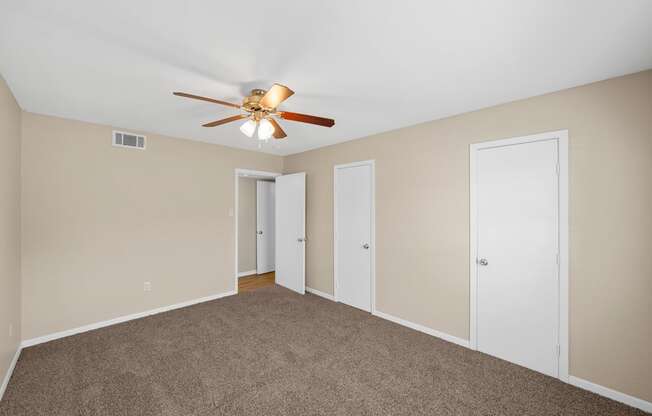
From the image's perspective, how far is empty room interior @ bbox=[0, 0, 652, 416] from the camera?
1581mm

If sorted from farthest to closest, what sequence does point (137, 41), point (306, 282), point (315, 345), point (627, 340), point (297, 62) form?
point (306, 282), point (315, 345), point (627, 340), point (297, 62), point (137, 41)

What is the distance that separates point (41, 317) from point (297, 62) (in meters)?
3.65

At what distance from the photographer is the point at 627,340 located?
200 centimetres

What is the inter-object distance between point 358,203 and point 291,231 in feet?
4.70

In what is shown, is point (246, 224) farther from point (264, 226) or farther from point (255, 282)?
point (255, 282)

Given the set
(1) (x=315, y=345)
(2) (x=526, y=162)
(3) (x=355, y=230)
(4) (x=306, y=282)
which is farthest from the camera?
(4) (x=306, y=282)

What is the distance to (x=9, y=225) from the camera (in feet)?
7.59

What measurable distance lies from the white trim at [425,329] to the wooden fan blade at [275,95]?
2.84 m

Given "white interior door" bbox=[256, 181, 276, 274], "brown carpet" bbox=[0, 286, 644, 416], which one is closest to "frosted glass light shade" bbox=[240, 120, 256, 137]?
"brown carpet" bbox=[0, 286, 644, 416]

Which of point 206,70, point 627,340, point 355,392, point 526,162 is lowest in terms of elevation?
point 355,392

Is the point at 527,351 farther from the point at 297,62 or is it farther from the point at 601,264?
the point at 297,62

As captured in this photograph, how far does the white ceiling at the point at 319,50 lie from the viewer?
1.36m

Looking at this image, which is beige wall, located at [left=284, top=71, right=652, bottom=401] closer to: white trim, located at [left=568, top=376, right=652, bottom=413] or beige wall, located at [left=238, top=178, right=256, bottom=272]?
white trim, located at [left=568, top=376, right=652, bottom=413]

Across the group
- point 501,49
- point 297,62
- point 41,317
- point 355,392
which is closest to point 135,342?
point 41,317
